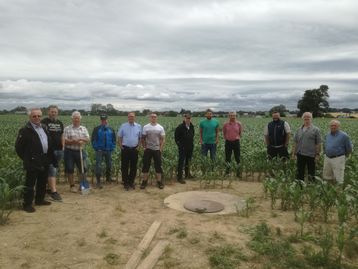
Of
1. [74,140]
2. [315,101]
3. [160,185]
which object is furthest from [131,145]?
[315,101]

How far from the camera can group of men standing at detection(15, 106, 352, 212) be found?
685cm

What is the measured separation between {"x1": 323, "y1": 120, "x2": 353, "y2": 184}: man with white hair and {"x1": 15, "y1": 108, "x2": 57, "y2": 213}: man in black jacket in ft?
20.2

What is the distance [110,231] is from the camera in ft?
19.1

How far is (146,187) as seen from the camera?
9.11m

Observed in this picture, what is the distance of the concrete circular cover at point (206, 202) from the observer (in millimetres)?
7066

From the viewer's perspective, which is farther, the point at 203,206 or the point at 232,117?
the point at 232,117

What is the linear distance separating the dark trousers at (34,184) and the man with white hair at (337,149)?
624 centimetres

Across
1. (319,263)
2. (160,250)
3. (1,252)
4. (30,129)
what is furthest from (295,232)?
(30,129)

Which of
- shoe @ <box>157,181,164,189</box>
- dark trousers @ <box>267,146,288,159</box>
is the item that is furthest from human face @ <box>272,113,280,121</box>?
shoe @ <box>157,181,164,189</box>

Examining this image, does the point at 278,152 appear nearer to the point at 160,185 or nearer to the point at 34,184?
the point at 160,185

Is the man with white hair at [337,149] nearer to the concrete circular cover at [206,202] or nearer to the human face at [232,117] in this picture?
the concrete circular cover at [206,202]

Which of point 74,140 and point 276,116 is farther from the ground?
point 276,116

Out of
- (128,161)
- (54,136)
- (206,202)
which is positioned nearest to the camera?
(206,202)

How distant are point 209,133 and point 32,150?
501 cm
